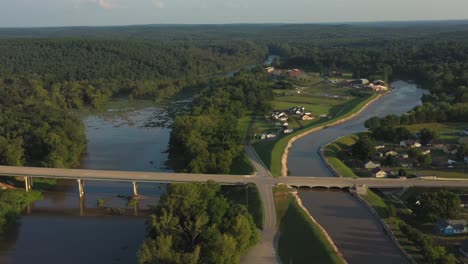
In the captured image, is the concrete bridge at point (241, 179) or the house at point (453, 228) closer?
the house at point (453, 228)

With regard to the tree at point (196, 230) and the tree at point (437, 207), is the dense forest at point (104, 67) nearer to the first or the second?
the tree at point (196, 230)

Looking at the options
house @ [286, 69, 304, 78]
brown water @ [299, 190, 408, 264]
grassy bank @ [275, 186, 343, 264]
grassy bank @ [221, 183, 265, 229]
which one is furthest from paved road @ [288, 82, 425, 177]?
house @ [286, 69, 304, 78]

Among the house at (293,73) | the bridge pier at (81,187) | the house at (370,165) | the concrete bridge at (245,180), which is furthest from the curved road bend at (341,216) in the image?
the house at (293,73)

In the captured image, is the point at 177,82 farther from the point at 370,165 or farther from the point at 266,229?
the point at 266,229

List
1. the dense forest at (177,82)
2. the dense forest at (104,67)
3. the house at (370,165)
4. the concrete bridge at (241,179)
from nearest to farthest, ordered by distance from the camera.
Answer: the concrete bridge at (241,179)
the house at (370,165)
the dense forest at (177,82)
the dense forest at (104,67)

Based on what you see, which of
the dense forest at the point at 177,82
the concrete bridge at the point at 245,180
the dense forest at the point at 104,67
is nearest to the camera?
the concrete bridge at the point at 245,180

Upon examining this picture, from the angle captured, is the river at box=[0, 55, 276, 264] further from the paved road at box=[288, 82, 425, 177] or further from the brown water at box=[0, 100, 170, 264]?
the paved road at box=[288, 82, 425, 177]

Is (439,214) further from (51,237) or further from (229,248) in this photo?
(51,237)
